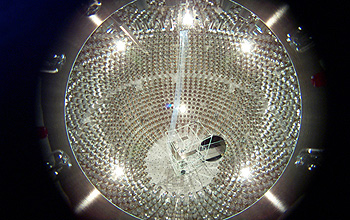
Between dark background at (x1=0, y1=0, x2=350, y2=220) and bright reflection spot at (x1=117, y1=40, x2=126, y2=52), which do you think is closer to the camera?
dark background at (x1=0, y1=0, x2=350, y2=220)

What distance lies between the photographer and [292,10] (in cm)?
84

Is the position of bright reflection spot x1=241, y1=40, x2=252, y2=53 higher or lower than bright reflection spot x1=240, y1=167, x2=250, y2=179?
higher

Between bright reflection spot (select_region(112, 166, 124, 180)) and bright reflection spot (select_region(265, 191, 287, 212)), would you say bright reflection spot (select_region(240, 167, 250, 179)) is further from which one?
Answer: bright reflection spot (select_region(112, 166, 124, 180))

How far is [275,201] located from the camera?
0.98 m

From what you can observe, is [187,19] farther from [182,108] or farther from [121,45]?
[182,108]

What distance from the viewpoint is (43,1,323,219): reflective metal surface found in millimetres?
943

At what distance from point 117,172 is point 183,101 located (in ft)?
1.58

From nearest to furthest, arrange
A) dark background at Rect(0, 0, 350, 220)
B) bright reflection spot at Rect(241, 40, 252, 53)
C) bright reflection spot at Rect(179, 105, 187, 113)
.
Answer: dark background at Rect(0, 0, 350, 220), bright reflection spot at Rect(241, 40, 252, 53), bright reflection spot at Rect(179, 105, 187, 113)

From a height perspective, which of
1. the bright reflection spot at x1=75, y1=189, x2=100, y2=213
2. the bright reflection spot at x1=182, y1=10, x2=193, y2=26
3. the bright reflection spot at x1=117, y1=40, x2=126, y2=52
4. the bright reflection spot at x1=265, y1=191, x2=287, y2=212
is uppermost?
the bright reflection spot at x1=117, y1=40, x2=126, y2=52

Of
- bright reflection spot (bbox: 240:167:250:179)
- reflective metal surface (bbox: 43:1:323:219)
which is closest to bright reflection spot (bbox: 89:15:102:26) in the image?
reflective metal surface (bbox: 43:1:323:219)

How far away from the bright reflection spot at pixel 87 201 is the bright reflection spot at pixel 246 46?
2.84 ft

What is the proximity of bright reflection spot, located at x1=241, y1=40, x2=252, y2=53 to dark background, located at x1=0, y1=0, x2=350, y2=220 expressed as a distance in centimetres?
27

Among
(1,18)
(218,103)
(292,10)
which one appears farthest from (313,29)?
(1,18)

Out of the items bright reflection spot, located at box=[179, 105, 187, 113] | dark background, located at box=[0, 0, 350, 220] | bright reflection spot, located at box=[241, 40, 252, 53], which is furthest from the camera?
bright reflection spot, located at box=[179, 105, 187, 113]
